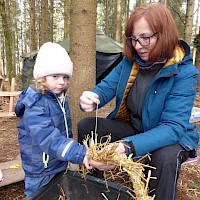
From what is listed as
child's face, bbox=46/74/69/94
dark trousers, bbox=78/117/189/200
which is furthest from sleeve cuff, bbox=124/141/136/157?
child's face, bbox=46/74/69/94

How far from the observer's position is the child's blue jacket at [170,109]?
141 centimetres

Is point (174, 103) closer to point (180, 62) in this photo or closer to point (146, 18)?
point (180, 62)

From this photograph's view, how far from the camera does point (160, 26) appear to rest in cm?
151

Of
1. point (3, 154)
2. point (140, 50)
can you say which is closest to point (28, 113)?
point (140, 50)

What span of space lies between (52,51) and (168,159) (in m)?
0.91

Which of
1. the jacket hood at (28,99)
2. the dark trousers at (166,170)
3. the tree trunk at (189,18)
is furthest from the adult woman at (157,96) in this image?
the tree trunk at (189,18)

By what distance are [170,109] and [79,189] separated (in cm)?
74

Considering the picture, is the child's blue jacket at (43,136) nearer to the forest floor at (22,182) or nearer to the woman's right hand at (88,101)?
the woman's right hand at (88,101)

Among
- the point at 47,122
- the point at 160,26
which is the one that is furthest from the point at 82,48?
the point at 47,122

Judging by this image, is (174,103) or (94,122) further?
(94,122)

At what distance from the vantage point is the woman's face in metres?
1.52

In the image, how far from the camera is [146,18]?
150 cm

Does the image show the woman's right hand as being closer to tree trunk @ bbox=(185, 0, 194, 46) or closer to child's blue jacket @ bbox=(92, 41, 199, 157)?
child's blue jacket @ bbox=(92, 41, 199, 157)

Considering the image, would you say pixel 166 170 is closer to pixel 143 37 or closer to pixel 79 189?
pixel 79 189
